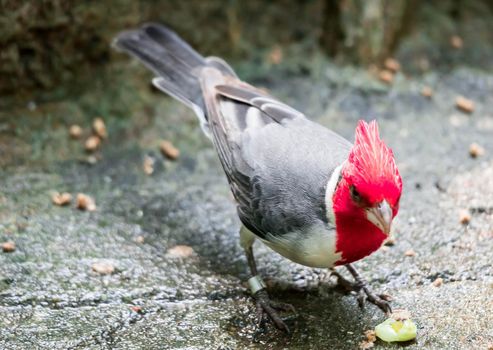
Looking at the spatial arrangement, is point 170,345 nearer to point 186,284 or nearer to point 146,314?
point 146,314

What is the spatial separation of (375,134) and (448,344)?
1.08m

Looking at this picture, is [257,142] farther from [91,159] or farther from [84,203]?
[91,159]

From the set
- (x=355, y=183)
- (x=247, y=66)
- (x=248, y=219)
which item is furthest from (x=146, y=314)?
(x=247, y=66)

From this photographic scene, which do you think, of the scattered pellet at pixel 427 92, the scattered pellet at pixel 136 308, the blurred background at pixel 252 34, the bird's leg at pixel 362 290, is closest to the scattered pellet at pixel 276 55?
the blurred background at pixel 252 34

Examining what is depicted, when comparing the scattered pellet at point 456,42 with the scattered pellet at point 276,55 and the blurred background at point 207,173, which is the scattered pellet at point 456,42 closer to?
the blurred background at point 207,173

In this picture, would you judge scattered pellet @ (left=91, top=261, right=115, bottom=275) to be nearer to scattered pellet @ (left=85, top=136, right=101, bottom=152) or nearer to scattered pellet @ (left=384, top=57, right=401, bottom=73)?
scattered pellet @ (left=85, top=136, right=101, bottom=152)

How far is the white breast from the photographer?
3.53 m

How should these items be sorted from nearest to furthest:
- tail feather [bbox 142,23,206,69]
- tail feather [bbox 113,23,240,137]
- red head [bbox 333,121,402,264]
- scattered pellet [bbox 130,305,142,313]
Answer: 1. red head [bbox 333,121,402,264]
2. scattered pellet [bbox 130,305,142,313]
3. tail feather [bbox 113,23,240,137]
4. tail feather [bbox 142,23,206,69]

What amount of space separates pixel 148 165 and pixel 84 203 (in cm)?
66

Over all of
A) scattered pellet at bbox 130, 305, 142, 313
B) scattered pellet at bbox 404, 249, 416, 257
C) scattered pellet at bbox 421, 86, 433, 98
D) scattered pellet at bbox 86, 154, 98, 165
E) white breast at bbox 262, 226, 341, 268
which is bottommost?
scattered pellet at bbox 86, 154, 98, 165

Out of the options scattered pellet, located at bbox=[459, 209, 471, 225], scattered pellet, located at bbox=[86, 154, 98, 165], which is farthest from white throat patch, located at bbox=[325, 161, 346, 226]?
scattered pellet, located at bbox=[86, 154, 98, 165]

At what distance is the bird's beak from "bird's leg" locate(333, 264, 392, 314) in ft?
2.29

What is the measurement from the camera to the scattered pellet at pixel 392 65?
610 cm

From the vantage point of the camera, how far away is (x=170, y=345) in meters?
3.50
